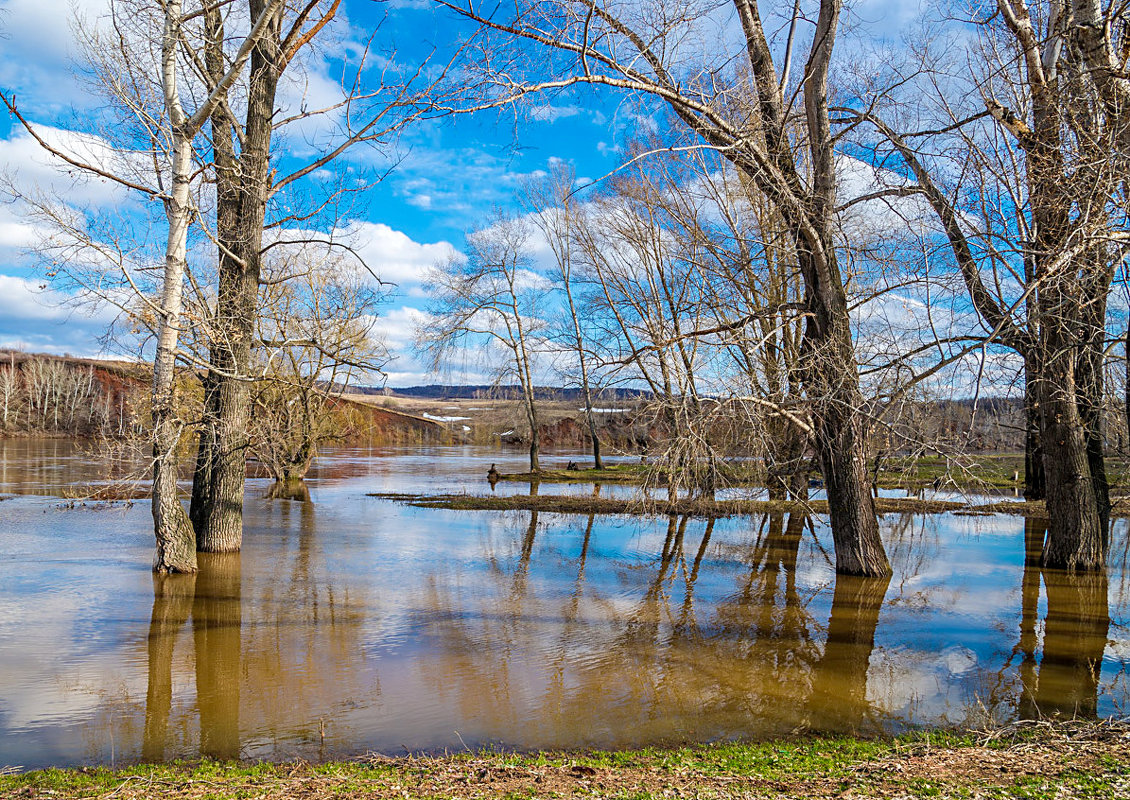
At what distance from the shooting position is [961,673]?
7.06m

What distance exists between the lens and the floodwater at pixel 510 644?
18.2ft

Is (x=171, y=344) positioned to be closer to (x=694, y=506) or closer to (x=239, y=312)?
(x=239, y=312)

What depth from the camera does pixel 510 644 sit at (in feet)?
25.3

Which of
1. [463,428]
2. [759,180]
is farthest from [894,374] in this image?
[463,428]

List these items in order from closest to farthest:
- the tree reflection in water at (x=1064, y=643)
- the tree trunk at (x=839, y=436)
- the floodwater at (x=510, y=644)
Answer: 1. the floodwater at (x=510, y=644)
2. the tree reflection in water at (x=1064, y=643)
3. the tree trunk at (x=839, y=436)

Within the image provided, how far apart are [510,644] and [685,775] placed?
3.75 m

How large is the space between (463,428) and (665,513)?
58.0m

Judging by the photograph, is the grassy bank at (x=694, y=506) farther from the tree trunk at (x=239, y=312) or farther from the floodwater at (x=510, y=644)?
the tree trunk at (x=239, y=312)

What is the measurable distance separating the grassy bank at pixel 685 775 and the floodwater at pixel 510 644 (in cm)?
55

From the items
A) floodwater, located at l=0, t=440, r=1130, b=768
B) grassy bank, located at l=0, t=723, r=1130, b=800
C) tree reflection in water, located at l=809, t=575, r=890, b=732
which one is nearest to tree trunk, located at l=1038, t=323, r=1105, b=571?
floodwater, located at l=0, t=440, r=1130, b=768

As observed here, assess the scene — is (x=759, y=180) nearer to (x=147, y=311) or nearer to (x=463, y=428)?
(x=147, y=311)

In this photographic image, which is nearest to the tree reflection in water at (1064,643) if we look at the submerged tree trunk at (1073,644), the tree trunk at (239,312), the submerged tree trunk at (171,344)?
the submerged tree trunk at (1073,644)

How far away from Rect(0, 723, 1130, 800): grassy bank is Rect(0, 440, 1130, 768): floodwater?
0.55m

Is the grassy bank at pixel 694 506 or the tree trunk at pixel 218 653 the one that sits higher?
the grassy bank at pixel 694 506
